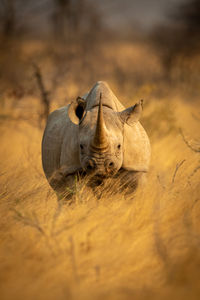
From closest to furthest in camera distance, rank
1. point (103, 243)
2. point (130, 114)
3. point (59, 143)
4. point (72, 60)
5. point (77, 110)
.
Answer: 1. point (103, 243)
2. point (130, 114)
3. point (77, 110)
4. point (59, 143)
5. point (72, 60)

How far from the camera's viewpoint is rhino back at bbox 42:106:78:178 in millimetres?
4000

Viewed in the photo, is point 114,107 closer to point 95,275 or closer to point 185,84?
point 95,275

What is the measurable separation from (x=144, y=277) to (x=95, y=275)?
0.35 meters

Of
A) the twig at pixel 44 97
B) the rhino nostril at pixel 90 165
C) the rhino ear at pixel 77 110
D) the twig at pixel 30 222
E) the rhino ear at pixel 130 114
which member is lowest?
the twig at pixel 30 222

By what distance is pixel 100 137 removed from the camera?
133 inches

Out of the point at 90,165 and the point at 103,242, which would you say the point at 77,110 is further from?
the point at 103,242

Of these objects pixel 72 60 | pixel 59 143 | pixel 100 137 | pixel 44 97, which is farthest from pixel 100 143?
pixel 72 60

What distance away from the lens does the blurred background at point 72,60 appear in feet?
29.7

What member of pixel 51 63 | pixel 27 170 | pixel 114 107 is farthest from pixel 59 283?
pixel 51 63

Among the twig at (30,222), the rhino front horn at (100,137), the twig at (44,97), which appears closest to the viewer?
the twig at (30,222)

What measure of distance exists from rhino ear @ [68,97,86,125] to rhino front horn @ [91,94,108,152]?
23.5 inches

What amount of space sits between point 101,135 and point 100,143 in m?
0.09

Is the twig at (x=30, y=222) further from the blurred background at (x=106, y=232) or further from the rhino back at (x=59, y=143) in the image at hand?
the rhino back at (x=59, y=143)

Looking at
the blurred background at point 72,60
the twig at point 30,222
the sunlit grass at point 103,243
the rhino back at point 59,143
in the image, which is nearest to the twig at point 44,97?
the blurred background at point 72,60
